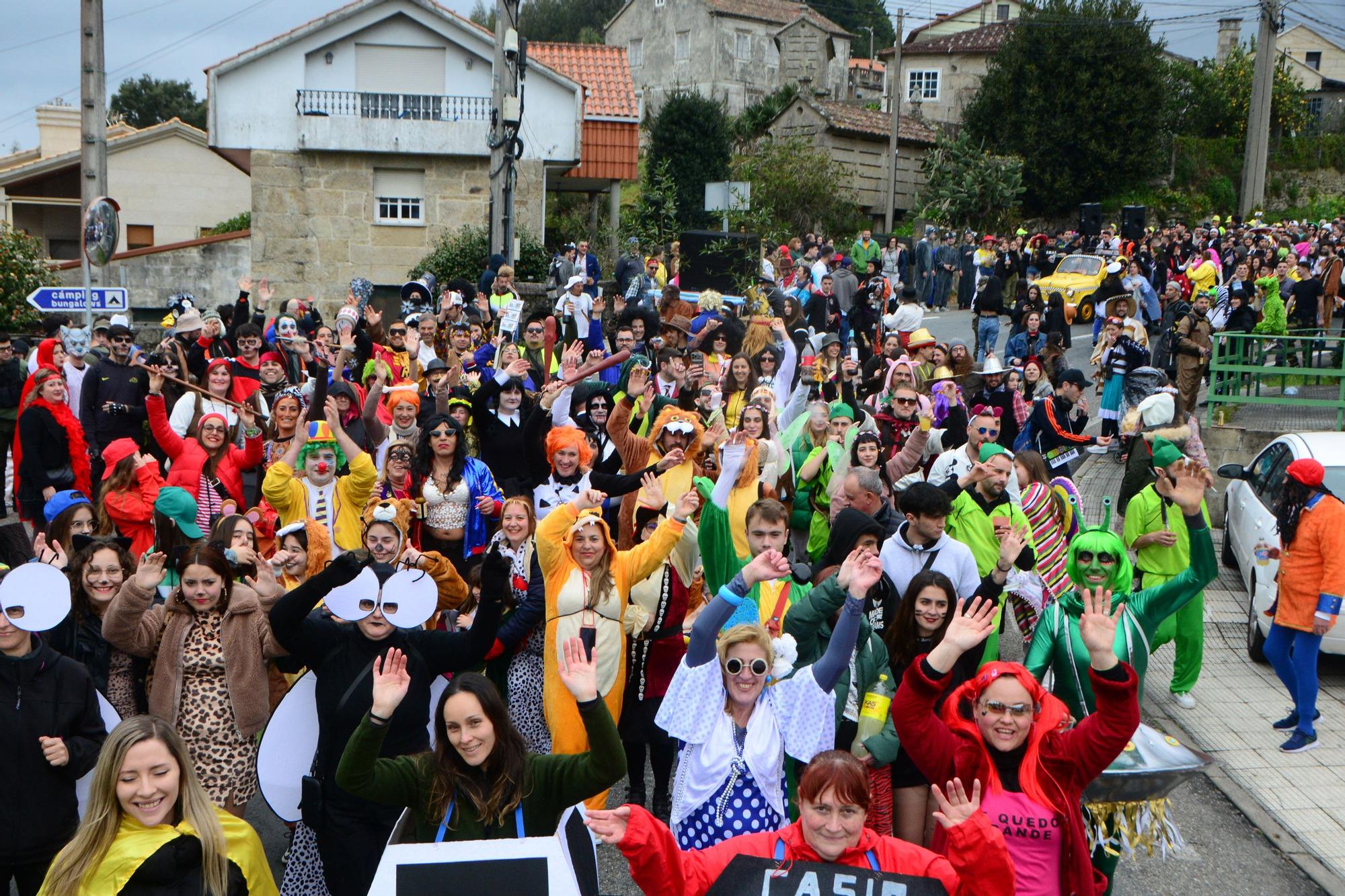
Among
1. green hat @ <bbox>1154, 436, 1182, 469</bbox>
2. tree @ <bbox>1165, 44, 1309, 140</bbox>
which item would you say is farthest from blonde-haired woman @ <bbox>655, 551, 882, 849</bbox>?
tree @ <bbox>1165, 44, 1309, 140</bbox>

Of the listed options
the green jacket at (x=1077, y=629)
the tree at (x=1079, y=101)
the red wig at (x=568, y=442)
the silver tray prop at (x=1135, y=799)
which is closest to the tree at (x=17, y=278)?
the red wig at (x=568, y=442)

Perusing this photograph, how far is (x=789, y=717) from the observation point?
464 centimetres

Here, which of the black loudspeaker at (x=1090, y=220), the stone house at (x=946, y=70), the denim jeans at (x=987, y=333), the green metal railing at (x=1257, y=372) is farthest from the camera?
the stone house at (x=946, y=70)

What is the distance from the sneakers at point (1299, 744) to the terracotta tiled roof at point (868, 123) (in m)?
40.4

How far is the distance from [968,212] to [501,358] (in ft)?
113

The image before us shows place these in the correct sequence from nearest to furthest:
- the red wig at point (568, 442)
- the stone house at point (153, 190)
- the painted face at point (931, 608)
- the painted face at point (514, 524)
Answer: the painted face at point (931, 608) → the painted face at point (514, 524) → the red wig at point (568, 442) → the stone house at point (153, 190)

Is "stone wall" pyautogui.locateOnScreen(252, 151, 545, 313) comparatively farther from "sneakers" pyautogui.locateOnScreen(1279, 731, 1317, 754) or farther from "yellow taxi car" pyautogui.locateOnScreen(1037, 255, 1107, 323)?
"sneakers" pyautogui.locateOnScreen(1279, 731, 1317, 754)

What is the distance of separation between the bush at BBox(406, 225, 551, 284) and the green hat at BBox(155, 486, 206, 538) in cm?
1695

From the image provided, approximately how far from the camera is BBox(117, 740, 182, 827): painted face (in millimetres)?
3941

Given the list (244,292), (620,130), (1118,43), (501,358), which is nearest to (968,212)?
(1118,43)

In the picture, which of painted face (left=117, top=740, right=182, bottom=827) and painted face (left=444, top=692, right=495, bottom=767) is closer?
painted face (left=117, top=740, right=182, bottom=827)

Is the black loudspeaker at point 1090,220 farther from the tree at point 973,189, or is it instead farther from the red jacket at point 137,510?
the red jacket at point 137,510

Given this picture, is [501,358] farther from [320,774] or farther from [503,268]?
[503,268]

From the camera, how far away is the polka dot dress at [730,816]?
4480 mm
